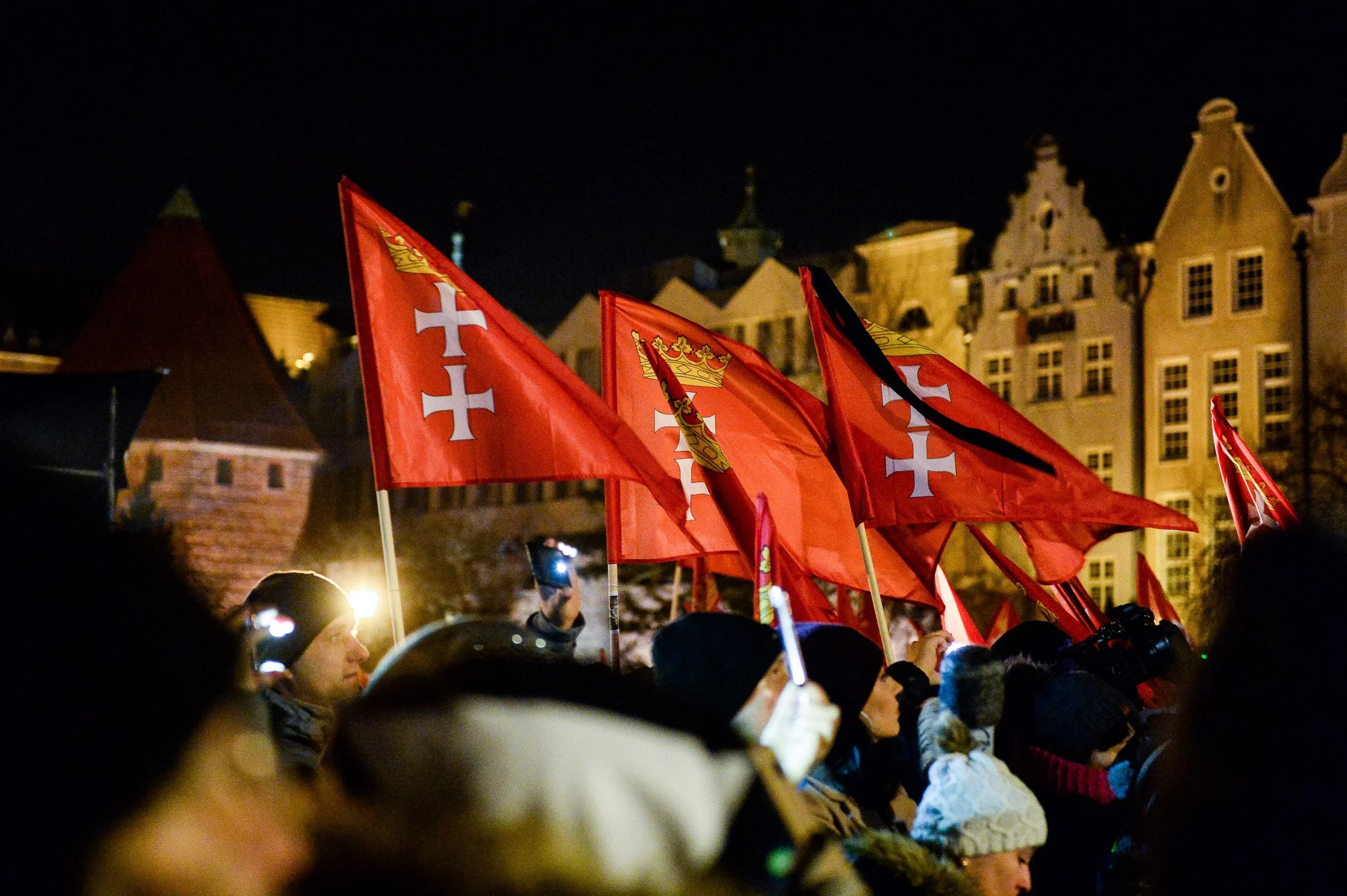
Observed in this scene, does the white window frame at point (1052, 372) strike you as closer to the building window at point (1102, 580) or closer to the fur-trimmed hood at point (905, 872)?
the building window at point (1102, 580)

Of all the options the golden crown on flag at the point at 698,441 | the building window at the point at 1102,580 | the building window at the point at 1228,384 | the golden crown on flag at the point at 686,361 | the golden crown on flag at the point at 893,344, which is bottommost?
the building window at the point at 1102,580

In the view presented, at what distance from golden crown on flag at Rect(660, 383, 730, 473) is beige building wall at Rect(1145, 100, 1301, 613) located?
27.0 meters

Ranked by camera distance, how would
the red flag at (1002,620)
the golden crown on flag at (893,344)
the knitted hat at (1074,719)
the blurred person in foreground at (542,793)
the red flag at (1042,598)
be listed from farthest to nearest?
1. the red flag at (1002,620)
2. the red flag at (1042,598)
3. the golden crown on flag at (893,344)
4. the knitted hat at (1074,719)
5. the blurred person in foreground at (542,793)

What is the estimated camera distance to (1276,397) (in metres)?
34.2

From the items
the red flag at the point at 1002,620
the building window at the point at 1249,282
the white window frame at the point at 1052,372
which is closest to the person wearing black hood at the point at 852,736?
the red flag at the point at 1002,620

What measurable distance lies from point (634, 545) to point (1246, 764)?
21.3 feet

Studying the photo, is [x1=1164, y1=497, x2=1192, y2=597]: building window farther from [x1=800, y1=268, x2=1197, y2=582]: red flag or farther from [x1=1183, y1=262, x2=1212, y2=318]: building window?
[x1=800, y1=268, x2=1197, y2=582]: red flag

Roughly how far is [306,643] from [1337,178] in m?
32.3

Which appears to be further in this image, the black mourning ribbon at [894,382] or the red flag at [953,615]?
the red flag at [953,615]

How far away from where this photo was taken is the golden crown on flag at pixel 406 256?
757 cm

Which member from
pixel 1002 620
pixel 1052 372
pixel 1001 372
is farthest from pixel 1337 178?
pixel 1002 620

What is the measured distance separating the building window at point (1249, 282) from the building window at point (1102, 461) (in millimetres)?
4317

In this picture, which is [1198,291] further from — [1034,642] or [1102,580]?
[1034,642]

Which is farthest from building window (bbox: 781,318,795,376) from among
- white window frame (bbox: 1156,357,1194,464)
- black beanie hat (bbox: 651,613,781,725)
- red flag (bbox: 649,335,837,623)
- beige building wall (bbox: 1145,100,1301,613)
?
black beanie hat (bbox: 651,613,781,725)
